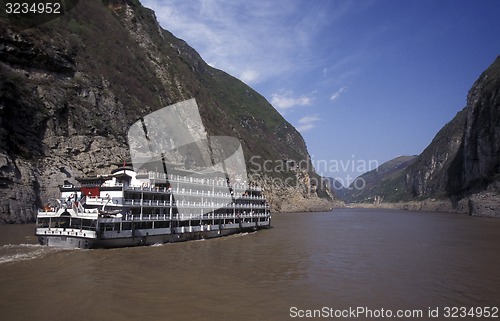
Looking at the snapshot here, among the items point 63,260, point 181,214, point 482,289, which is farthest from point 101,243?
point 482,289

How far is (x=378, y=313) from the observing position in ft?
56.7

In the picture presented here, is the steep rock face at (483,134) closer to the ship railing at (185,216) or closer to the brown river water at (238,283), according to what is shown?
the ship railing at (185,216)

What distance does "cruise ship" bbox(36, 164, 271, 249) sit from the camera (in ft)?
105

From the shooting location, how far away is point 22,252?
94.5ft

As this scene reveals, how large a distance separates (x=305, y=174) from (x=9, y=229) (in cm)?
16006

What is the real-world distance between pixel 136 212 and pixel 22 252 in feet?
35.2

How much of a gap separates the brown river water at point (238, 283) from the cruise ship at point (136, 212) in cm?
180

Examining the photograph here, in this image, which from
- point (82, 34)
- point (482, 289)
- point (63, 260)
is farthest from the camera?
point (82, 34)

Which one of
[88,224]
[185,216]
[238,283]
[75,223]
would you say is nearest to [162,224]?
[185,216]

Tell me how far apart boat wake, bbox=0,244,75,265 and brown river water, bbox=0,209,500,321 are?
7 cm

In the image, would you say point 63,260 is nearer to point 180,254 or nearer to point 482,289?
point 180,254

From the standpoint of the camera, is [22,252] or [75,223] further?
[75,223]

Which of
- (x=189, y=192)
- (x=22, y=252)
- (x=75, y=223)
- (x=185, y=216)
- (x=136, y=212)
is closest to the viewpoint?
(x=22, y=252)

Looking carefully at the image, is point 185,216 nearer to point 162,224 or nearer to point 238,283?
point 162,224
